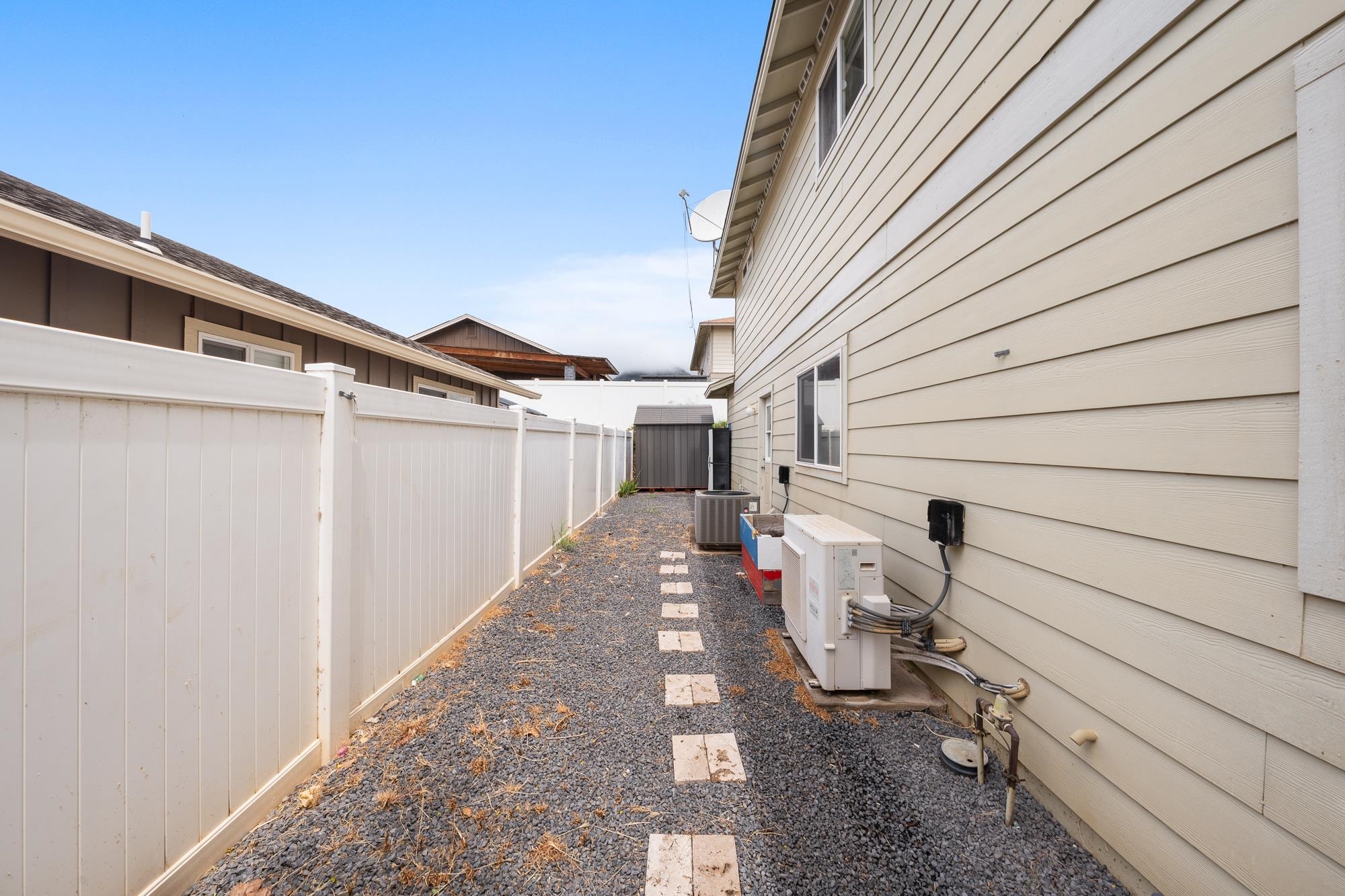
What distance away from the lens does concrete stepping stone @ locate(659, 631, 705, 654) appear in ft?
10.5

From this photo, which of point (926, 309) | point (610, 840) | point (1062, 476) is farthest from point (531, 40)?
point (610, 840)

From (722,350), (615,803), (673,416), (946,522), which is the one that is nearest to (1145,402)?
(946,522)

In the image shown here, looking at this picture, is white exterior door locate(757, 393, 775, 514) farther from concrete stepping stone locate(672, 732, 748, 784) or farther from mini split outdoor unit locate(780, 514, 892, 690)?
concrete stepping stone locate(672, 732, 748, 784)

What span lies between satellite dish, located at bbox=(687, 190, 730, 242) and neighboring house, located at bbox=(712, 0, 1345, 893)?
579 centimetres

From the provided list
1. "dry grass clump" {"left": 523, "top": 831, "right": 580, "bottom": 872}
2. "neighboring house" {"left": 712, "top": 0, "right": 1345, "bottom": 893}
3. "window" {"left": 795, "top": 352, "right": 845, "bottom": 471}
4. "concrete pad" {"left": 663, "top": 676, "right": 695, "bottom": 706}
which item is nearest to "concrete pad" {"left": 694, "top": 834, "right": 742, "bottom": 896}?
"dry grass clump" {"left": 523, "top": 831, "right": 580, "bottom": 872}

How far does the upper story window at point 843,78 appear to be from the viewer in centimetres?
373

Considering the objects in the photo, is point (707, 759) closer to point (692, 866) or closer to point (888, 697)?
point (692, 866)

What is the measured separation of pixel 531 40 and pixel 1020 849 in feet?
32.7

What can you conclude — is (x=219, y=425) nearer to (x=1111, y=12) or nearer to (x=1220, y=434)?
(x=1220, y=434)

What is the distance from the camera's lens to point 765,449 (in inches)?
300

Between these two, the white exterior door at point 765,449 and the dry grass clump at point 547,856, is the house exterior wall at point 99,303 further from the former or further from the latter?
the white exterior door at point 765,449

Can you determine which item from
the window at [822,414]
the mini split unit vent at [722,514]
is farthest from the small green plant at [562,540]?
the window at [822,414]

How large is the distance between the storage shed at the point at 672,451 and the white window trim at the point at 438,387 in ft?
16.7

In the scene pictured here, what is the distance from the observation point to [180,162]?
835 cm
